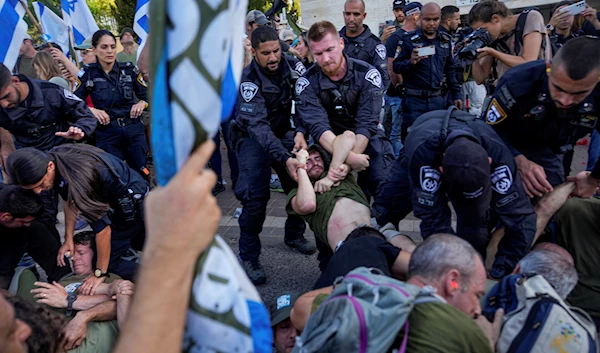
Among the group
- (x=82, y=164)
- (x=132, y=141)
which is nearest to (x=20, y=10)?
(x=132, y=141)

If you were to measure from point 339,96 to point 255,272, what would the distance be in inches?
61.9

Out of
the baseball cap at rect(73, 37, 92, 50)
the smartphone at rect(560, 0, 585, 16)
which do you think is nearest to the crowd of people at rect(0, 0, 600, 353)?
the smartphone at rect(560, 0, 585, 16)

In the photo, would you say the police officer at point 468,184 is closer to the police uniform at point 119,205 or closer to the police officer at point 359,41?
the police uniform at point 119,205

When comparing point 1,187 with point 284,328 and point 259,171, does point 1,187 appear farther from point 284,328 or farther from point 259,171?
point 284,328

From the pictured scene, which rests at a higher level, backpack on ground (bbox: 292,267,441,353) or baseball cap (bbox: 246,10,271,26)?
baseball cap (bbox: 246,10,271,26)

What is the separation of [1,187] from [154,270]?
9.50ft

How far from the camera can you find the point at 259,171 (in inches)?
147

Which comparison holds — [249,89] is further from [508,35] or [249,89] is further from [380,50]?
[508,35]

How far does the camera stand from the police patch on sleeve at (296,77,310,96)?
3.61 m

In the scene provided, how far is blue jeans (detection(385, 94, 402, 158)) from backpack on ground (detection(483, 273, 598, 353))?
3.75 meters

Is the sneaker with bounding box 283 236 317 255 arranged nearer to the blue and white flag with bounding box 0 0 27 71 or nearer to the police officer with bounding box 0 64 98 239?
the police officer with bounding box 0 64 98 239

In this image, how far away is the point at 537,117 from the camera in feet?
9.02

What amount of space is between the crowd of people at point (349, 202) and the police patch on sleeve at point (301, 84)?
2 centimetres

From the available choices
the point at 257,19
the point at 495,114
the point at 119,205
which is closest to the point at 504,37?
the point at 495,114
